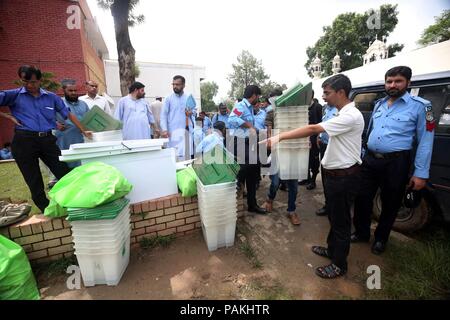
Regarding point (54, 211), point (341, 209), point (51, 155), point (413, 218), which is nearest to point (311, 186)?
point (413, 218)

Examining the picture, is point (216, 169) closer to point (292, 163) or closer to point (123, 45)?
point (292, 163)

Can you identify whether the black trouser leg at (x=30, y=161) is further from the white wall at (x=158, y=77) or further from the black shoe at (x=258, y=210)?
the white wall at (x=158, y=77)

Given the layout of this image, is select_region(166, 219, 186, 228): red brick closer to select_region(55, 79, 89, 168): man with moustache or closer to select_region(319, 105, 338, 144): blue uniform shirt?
select_region(55, 79, 89, 168): man with moustache

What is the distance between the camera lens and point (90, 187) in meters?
1.92

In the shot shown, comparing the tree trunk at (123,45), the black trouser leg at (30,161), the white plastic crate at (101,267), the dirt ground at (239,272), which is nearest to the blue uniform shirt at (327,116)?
the dirt ground at (239,272)

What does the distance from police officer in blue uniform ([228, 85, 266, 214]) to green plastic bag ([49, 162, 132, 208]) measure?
1752 mm

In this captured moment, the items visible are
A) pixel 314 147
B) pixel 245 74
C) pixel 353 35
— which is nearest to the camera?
pixel 314 147

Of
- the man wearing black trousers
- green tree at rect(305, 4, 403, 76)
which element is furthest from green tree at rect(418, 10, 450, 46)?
the man wearing black trousers

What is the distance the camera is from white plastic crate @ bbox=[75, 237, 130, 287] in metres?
2.01

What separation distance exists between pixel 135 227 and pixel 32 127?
1.59m

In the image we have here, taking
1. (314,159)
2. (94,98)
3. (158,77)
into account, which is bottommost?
(314,159)
